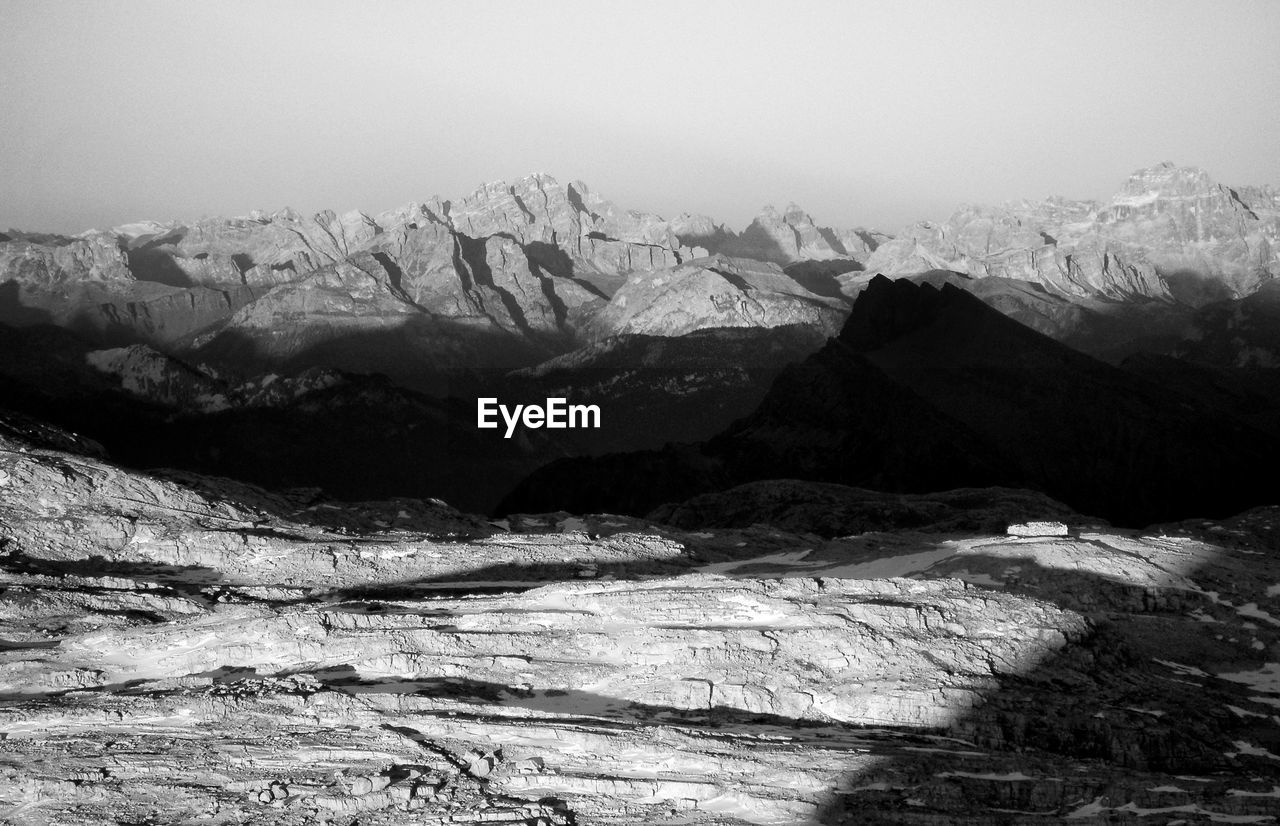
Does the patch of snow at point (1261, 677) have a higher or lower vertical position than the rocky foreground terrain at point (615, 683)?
lower

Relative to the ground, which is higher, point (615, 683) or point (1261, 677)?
point (615, 683)

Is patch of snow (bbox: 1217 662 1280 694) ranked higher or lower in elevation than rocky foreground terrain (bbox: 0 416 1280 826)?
lower

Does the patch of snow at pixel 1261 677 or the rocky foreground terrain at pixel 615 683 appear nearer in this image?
the rocky foreground terrain at pixel 615 683

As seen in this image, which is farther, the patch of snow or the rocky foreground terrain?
the patch of snow

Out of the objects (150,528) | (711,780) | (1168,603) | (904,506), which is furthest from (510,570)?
(904,506)

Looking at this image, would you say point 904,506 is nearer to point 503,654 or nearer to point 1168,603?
point 1168,603

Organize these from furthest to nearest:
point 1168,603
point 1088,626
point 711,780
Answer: point 1168,603 < point 1088,626 < point 711,780

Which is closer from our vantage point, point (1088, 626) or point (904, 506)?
point (1088, 626)

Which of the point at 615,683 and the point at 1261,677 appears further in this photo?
the point at 1261,677
